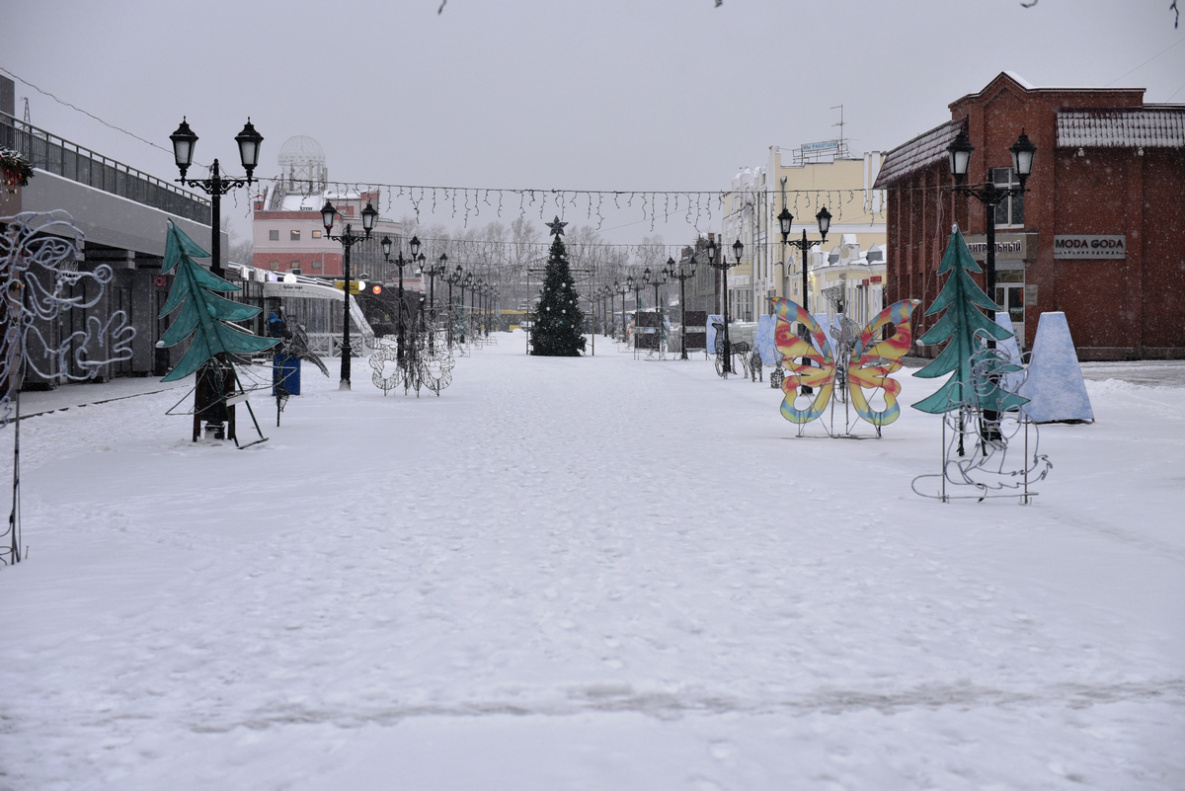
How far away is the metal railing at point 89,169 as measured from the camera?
70.3ft

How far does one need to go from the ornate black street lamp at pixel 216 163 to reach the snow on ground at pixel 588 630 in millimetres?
4495

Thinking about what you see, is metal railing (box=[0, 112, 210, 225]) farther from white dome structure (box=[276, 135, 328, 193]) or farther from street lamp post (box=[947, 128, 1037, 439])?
white dome structure (box=[276, 135, 328, 193])

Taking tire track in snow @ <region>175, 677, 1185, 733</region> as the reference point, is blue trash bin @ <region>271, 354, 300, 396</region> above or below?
above

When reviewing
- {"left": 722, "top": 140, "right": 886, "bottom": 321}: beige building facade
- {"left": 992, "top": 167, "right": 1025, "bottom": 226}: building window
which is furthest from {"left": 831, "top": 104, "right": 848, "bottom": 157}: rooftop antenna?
{"left": 992, "top": 167, "right": 1025, "bottom": 226}: building window

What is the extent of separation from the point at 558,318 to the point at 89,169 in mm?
31046

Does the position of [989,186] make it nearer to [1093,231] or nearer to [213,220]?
[213,220]

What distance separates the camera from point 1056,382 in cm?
1747

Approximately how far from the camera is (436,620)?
6016 mm

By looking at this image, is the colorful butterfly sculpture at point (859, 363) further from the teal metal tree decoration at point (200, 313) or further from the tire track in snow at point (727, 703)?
the tire track in snow at point (727, 703)

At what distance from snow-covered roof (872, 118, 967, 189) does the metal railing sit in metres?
23.6

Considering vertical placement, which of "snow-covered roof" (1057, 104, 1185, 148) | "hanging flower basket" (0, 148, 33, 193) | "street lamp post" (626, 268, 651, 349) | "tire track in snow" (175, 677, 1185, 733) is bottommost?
"tire track in snow" (175, 677, 1185, 733)

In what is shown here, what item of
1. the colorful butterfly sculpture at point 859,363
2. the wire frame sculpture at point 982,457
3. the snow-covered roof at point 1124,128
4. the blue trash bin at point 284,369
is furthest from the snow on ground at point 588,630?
the snow-covered roof at point 1124,128

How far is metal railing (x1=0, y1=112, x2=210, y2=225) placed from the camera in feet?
70.3

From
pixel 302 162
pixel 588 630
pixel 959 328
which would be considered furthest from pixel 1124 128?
pixel 302 162
